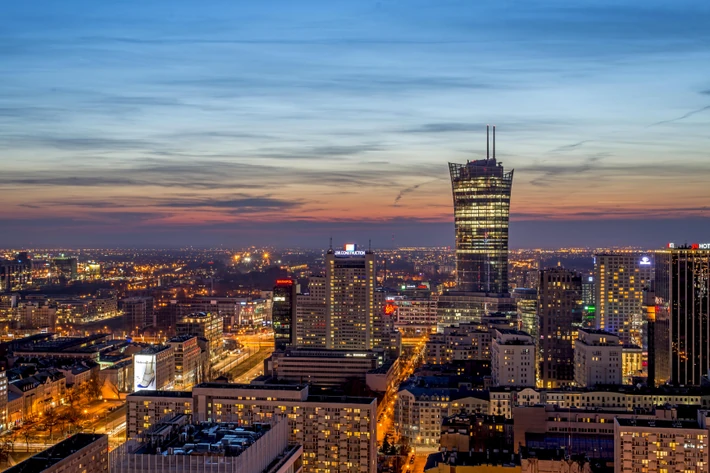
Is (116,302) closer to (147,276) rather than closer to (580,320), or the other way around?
(147,276)

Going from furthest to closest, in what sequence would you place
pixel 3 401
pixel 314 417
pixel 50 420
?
pixel 3 401, pixel 50 420, pixel 314 417

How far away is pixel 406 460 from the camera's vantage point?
137 feet

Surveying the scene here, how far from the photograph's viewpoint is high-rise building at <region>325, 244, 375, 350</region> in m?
72.7

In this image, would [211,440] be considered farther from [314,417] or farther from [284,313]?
[284,313]

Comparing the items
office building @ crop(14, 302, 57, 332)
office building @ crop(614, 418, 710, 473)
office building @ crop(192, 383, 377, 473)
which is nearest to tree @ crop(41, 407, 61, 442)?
office building @ crop(192, 383, 377, 473)

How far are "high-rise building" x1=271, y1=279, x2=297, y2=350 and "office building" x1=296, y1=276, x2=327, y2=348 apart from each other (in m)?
1.05

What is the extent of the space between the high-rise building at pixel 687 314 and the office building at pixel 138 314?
189ft

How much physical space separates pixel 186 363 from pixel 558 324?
2732 centimetres

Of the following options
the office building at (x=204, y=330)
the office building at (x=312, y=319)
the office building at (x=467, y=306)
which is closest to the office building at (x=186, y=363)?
the office building at (x=204, y=330)

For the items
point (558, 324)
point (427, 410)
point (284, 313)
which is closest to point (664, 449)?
point (427, 410)

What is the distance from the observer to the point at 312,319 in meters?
73.7

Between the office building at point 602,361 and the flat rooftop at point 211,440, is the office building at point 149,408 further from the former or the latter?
the office building at point 602,361

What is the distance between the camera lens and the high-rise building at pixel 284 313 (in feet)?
245

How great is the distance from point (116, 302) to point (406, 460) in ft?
244
